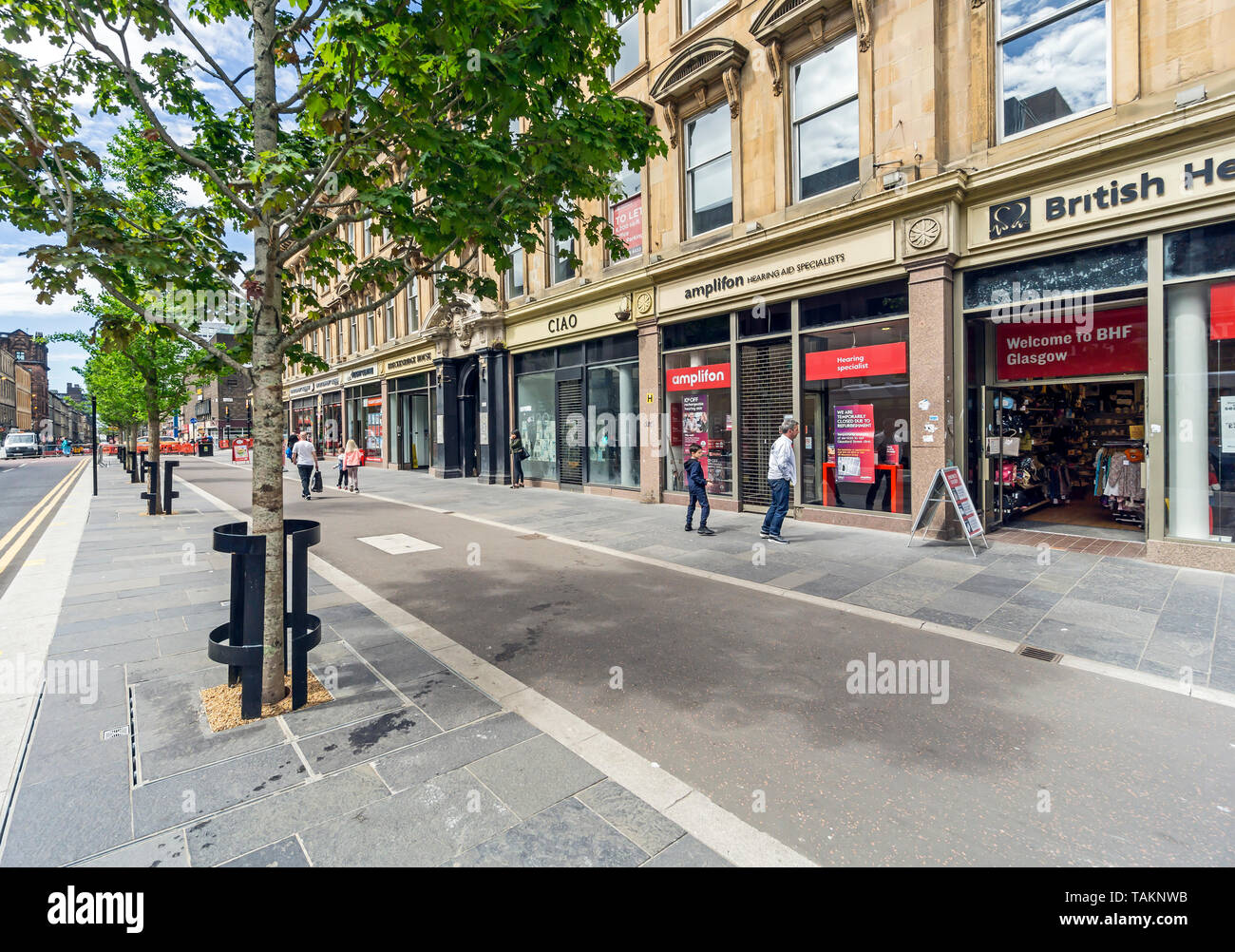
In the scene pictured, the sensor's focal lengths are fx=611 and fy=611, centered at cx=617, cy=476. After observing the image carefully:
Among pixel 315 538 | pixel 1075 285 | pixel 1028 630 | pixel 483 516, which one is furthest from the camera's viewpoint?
pixel 483 516

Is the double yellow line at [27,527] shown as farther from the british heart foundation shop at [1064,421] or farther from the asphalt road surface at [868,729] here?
the british heart foundation shop at [1064,421]

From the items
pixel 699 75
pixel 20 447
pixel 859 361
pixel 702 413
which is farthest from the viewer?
pixel 20 447

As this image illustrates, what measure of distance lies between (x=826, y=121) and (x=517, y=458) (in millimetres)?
12190

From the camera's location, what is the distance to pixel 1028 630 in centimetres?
550

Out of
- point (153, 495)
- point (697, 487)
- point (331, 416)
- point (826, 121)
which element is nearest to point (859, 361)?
point (697, 487)

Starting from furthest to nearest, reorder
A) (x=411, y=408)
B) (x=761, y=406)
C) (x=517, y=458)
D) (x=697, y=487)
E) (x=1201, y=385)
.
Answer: (x=411, y=408) → (x=517, y=458) → (x=761, y=406) → (x=697, y=487) → (x=1201, y=385)

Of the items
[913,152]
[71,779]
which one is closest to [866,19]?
[913,152]

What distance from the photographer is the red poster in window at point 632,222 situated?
15.4m

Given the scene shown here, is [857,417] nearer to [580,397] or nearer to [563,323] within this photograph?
[580,397]

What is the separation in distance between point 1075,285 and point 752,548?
19.3ft

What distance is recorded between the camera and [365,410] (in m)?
30.9
